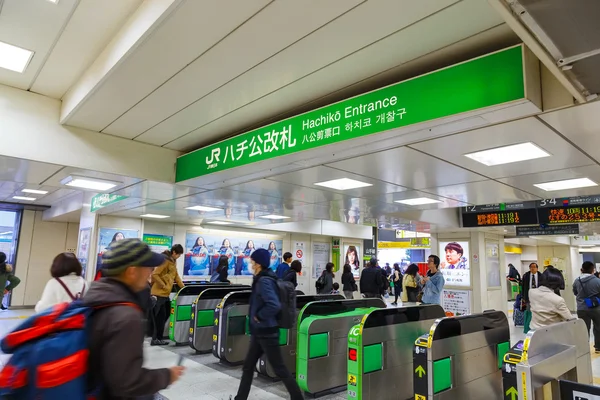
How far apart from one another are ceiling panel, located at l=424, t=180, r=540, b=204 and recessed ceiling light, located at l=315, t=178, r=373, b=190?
0.91 m

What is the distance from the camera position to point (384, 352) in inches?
169

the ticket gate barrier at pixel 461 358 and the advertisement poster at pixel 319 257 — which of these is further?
the advertisement poster at pixel 319 257

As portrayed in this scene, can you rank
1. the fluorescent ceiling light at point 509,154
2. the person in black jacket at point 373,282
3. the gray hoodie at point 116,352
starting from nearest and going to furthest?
the gray hoodie at point 116,352 < the fluorescent ceiling light at point 509,154 < the person in black jacket at point 373,282

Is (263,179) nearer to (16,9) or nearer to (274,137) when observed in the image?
(274,137)

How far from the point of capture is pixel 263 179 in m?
4.70

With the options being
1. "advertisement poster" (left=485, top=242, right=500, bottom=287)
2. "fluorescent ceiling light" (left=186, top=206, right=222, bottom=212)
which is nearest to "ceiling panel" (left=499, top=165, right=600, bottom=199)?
"advertisement poster" (left=485, top=242, right=500, bottom=287)

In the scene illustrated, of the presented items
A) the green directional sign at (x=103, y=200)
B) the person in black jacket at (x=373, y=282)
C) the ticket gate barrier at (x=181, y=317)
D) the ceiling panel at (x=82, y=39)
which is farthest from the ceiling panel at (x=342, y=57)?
the person in black jacket at (x=373, y=282)

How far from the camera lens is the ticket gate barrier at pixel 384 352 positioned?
3975mm

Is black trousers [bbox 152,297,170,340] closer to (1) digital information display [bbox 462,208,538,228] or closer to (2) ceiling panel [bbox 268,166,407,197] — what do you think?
(2) ceiling panel [bbox 268,166,407,197]

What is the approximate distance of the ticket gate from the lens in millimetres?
2436

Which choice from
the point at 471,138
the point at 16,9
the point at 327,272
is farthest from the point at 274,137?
the point at 327,272

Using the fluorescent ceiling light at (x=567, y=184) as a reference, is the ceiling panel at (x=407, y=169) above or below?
above

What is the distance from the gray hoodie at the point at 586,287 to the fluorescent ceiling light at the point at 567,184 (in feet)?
10.1

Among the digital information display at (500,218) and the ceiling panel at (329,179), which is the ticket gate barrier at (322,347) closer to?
the ceiling panel at (329,179)
